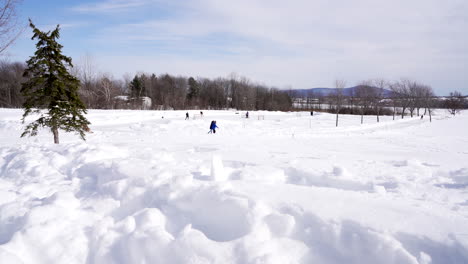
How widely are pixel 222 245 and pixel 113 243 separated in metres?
1.49

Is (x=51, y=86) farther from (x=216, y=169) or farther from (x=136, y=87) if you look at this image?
(x=136, y=87)

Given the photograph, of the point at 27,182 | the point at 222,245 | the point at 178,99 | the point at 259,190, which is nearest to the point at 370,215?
the point at 259,190

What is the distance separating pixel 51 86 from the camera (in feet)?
45.4

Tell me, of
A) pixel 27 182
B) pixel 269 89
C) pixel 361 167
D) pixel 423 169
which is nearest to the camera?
pixel 27 182

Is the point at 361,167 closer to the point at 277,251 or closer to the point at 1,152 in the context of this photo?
the point at 277,251

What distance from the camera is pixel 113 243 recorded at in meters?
3.14

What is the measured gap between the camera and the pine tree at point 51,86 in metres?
13.5

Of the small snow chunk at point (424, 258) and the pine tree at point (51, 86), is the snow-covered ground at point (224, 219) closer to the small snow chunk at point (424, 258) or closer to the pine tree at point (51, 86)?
the small snow chunk at point (424, 258)

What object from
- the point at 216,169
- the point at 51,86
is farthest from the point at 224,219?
the point at 51,86

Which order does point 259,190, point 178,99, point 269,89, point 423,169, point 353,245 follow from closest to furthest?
point 353,245 → point 259,190 → point 423,169 → point 178,99 → point 269,89

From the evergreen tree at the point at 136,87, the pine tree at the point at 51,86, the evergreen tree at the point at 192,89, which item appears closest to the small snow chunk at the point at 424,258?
the pine tree at the point at 51,86

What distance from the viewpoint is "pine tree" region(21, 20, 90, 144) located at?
13.5m

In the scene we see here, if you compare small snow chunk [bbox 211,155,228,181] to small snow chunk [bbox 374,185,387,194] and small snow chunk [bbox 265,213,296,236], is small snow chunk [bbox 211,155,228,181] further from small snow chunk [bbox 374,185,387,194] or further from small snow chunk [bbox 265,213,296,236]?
small snow chunk [bbox 374,185,387,194]

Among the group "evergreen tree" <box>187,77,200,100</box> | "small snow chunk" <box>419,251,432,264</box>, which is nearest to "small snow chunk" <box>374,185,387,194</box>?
"small snow chunk" <box>419,251,432,264</box>
